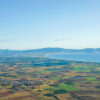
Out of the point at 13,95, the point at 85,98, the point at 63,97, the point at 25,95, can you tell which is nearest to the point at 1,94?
the point at 13,95

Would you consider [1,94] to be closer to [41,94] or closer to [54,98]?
[41,94]

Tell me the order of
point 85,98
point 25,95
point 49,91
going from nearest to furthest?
point 85,98, point 25,95, point 49,91

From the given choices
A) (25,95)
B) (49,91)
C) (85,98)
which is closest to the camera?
(85,98)

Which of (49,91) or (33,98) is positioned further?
(49,91)

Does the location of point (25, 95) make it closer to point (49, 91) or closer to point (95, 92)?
point (49, 91)

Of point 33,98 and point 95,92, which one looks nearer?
point 33,98

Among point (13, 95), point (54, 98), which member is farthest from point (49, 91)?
point (13, 95)

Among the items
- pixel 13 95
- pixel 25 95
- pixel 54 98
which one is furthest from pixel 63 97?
pixel 13 95

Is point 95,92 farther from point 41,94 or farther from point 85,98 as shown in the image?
point 41,94
